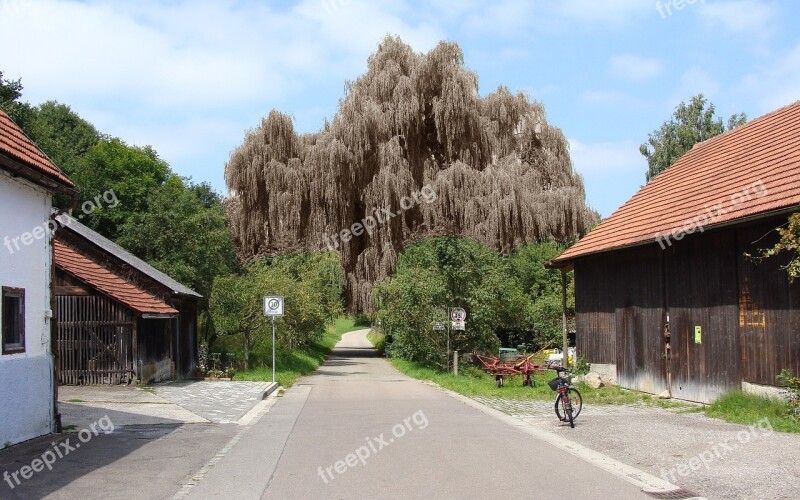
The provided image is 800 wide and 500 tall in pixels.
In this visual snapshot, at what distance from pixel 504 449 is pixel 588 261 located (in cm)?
1175

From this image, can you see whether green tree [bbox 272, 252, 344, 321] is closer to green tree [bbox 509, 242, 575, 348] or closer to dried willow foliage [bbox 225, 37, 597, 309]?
dried willow foliage [bbox 225, 37, 597, 309]

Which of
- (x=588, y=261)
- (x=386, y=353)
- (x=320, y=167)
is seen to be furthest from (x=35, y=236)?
(x=386, y=353)

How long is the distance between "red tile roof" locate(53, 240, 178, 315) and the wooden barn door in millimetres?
448

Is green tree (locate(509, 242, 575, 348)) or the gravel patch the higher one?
green tree (locate(509, 242, 575, 348))

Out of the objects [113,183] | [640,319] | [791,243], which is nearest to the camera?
[791,243]

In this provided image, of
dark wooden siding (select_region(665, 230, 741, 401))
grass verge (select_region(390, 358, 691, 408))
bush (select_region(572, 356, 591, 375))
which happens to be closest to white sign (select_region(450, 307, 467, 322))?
grass verge (select_region(390, 358, 691, 408))

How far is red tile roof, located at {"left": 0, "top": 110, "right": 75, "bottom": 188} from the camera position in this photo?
11.3m

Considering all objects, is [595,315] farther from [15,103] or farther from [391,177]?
[15,103]

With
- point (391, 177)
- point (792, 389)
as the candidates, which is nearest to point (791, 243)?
point (792, 389)

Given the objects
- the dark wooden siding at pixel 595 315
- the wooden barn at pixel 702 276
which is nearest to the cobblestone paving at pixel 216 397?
the dark wooden siding at pixel 595 315

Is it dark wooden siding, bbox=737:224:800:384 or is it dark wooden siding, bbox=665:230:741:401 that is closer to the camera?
dark wooden siding, bbox=737:224:800:384

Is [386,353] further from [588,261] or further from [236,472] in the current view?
[236,472]

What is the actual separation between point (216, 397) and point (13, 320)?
344 inches

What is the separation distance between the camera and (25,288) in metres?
12.1
